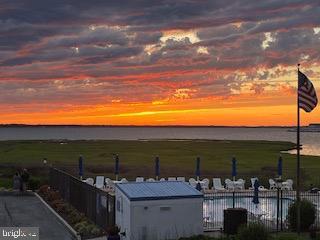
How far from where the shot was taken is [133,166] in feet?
223

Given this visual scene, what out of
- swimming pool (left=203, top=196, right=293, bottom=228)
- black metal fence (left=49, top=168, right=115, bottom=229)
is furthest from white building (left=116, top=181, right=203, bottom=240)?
swimming pool (left=203, top=196, right=293, bottom=228)

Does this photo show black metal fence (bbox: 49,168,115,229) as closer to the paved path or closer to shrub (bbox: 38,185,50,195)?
the paved path

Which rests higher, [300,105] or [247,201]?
[300,105]

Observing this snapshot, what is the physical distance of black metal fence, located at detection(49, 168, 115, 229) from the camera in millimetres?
25172

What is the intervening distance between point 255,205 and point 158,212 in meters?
14.8

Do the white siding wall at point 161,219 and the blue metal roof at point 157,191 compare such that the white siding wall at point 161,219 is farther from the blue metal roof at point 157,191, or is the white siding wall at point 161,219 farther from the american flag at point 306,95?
the american flag at point 306,95

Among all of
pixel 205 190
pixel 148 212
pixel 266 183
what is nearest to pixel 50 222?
pixel 148 212

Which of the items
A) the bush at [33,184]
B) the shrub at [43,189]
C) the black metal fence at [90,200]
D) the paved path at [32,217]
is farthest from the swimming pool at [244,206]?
the bush at [33,184]

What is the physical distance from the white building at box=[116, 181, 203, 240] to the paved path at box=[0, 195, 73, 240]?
12.3 feet

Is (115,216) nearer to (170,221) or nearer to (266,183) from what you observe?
(170,221)

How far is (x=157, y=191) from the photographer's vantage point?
23.0 m

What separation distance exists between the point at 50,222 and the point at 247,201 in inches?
565

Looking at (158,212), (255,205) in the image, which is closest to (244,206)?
(255,205)

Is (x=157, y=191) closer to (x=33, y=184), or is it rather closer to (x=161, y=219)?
(x=161, y=219)
